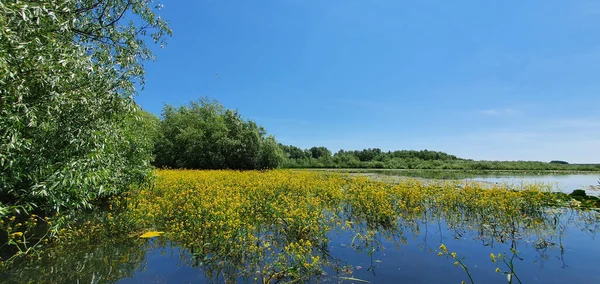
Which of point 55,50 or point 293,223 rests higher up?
point 55,50

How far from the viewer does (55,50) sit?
5.57m

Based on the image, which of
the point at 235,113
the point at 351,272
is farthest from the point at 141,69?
the point at 235,113

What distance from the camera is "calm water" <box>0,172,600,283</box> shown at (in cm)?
577

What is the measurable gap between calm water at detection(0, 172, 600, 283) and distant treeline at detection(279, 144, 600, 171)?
3168 cm

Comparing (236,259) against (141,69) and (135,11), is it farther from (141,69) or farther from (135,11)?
(135,11)

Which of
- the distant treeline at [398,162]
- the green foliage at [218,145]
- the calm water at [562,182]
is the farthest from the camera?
the distant treeline at [398,162]

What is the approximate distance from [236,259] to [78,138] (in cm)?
457

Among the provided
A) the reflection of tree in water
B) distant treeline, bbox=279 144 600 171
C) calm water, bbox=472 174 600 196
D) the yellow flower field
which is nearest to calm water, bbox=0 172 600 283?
the reflection of tree in water

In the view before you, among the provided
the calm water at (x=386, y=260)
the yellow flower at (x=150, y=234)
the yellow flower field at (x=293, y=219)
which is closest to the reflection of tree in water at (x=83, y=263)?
the calm water at (x=386, y=260)

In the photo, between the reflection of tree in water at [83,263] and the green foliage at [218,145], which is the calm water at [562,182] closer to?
the reflection of tree in water at [83,263]

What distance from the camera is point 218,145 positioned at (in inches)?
1383

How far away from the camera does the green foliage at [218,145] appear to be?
115 ft

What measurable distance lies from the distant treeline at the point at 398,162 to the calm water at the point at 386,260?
31682mm

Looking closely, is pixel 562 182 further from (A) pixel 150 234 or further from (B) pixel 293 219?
(A) pixel 150 234
